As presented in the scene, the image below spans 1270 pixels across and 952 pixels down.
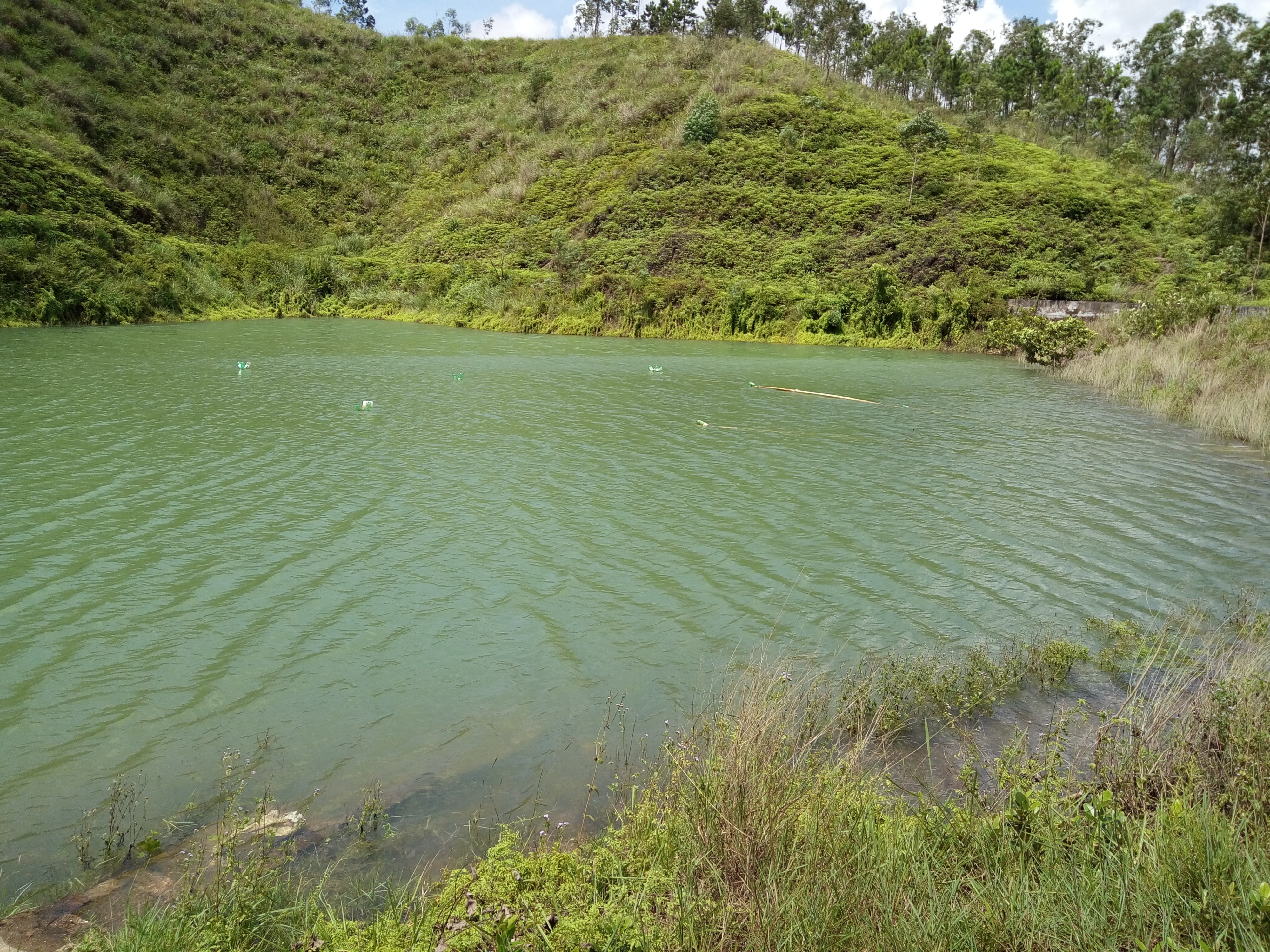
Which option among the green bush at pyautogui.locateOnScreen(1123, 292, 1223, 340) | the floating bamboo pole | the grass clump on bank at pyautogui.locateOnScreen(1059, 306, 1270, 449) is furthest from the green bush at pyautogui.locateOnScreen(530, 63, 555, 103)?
the green bush at pyautogui.locateOnScreen(1123, 292, 1223, 340)

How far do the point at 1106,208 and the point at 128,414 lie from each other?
4109 centimetres

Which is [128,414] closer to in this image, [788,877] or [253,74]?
[788,877]

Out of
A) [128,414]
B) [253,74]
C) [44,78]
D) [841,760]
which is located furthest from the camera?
[253,74]

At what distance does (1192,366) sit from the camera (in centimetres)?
1628

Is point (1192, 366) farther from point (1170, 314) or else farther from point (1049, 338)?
point (1049, 338)

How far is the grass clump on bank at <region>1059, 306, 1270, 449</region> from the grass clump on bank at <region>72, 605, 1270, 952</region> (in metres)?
12.0

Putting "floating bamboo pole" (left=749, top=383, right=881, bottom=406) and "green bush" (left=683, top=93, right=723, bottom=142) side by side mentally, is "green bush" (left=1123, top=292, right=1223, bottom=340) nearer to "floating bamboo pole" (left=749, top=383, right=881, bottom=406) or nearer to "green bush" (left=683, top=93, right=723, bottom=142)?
"floating bamboo pole" (left=749, top=383, right=881, bottom=406)

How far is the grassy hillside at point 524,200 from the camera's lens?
31594 millimetres

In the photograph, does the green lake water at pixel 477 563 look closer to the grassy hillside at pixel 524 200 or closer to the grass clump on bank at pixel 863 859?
the grass clump on bank at pixel 863 859

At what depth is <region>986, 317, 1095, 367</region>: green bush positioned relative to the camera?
913 inches

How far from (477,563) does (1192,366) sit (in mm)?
16584

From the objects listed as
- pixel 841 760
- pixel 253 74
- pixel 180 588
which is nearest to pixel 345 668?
pixel 180 588

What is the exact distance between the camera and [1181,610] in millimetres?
6273

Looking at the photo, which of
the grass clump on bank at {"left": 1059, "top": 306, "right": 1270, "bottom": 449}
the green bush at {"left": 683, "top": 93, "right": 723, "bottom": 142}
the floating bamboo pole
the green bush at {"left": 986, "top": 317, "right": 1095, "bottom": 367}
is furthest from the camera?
the green bush at {"left": 683, "top": 93, "right": 723, "bottom": 142}
